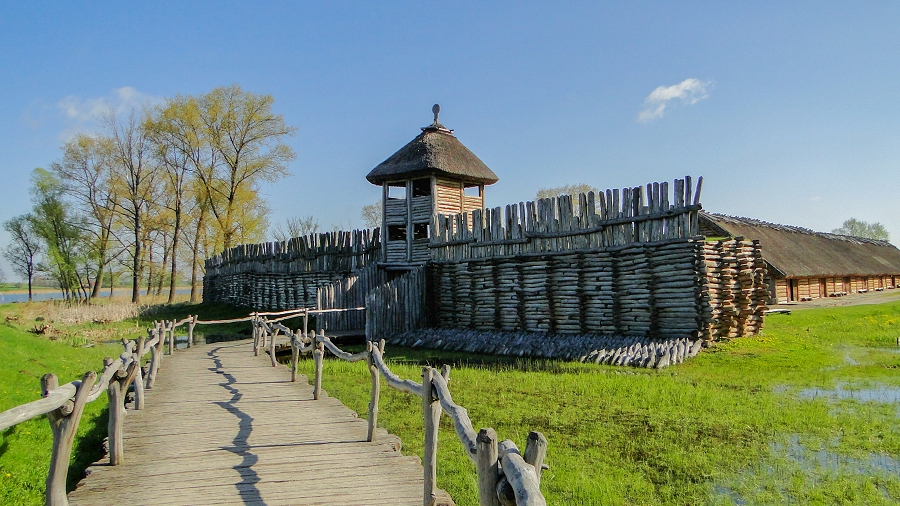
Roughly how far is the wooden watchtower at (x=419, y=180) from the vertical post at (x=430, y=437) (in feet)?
53.0

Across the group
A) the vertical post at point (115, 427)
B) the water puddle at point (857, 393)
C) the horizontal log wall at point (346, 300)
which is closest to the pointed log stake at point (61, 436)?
the vertical post at point (115, 427)

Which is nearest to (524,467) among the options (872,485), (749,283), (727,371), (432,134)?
(872,485)

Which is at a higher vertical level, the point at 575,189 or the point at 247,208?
the point at 575,189

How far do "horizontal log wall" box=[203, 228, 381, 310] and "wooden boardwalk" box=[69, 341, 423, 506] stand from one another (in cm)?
1367

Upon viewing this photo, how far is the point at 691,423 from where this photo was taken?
25.0 feet

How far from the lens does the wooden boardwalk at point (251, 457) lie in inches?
193

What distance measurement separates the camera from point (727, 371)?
37.3 feet

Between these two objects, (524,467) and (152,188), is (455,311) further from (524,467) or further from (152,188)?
(152,188)

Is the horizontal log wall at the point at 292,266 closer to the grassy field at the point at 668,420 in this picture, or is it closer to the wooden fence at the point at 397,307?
the wooden fence at the point at 397,307

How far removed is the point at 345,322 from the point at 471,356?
18.2ft

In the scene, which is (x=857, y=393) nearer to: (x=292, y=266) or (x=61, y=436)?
(x=61, y=436)

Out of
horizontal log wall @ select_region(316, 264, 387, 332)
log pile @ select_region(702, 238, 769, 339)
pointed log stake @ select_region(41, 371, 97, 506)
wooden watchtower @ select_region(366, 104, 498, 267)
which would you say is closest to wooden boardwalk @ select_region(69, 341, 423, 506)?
pointed log stake @ select_region(41, 371, 97, 506)

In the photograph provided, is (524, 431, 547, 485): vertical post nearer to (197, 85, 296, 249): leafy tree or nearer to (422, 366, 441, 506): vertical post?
(422, 366, 441, 506): vertical post

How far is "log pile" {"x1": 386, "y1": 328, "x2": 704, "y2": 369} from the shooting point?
1269 centimetres
